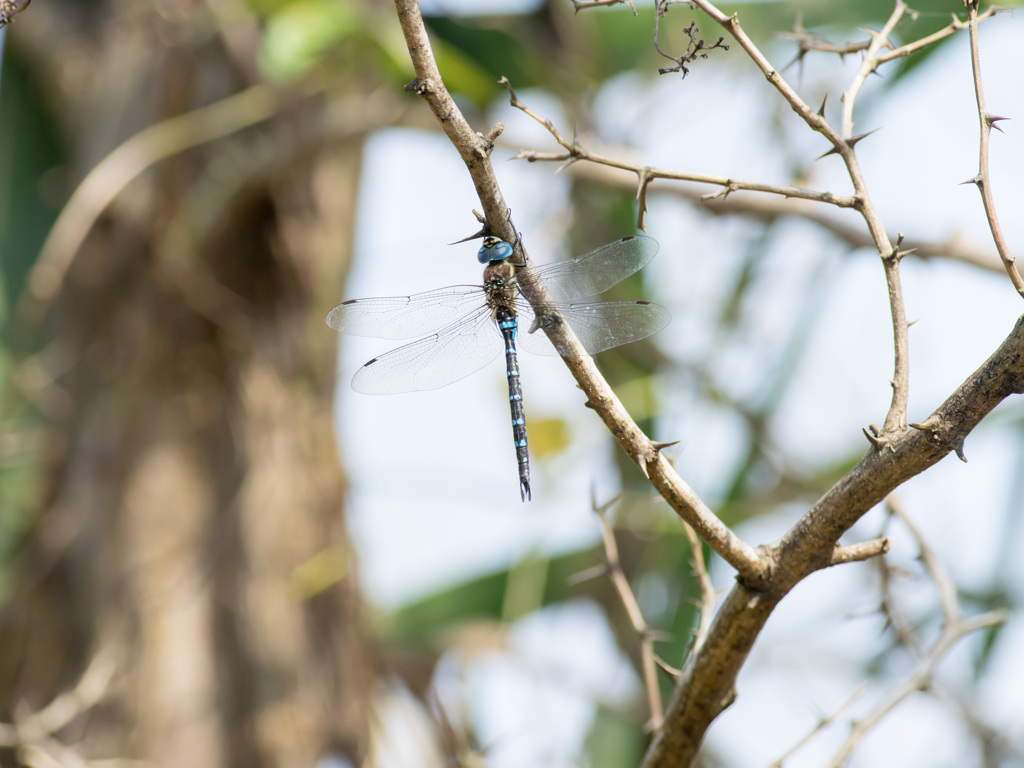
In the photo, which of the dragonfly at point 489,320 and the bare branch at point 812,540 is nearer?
the bare branch at point 812,540

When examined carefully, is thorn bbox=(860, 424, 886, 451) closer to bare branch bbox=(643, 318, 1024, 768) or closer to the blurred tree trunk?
bare branch bbox=(643, 318, 1024, 768)

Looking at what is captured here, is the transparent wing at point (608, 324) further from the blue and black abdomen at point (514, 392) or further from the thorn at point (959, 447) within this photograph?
the thorn at point (959, 447)

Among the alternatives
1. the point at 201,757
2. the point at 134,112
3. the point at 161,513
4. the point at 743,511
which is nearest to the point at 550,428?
the point at 743,511

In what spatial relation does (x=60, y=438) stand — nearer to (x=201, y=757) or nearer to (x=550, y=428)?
(x=201, y=757)

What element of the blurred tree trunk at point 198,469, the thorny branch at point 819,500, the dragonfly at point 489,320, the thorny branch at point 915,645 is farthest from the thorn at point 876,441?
the blurred tree trunk at point 198,469

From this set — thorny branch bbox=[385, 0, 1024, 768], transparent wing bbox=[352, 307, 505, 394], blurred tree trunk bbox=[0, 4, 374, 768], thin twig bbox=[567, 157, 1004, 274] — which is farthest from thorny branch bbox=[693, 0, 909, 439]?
blurred tree trunk bbox=[0, 4, 374, 768]

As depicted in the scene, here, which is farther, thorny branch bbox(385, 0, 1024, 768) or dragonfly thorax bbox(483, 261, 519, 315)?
dragonfly thorax bbox(483, 261, 519, 315)

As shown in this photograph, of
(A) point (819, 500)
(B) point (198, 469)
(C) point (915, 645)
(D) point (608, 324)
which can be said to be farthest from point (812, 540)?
(B) point (198, 469)

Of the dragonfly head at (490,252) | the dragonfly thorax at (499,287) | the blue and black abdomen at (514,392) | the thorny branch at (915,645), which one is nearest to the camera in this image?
the thorny branch at (915,645)

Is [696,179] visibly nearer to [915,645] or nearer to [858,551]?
[858,551]
